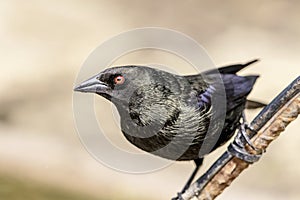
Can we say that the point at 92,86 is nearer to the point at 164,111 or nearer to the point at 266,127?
the point at 164,111

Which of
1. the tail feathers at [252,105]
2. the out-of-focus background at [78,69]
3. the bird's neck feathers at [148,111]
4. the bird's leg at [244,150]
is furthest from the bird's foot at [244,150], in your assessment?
the out-of-focus background at [78,69]

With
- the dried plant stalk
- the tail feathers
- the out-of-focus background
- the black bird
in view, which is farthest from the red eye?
the out-of-focus background

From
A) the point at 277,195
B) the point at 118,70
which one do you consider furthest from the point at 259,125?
the point at 277,195

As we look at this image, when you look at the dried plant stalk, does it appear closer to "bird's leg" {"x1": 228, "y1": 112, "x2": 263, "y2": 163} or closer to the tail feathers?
"bird's leg" {"x1": 228, "y1": 112, "x2": 263, "y2": 163}

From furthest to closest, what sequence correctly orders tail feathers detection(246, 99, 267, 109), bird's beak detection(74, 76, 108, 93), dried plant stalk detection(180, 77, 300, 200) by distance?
tail feathers detection(246, 99, 267, 109), bird's beak detection(74, 76, 108, 93), dried plant stalk detection(180, 77, 300, 200)

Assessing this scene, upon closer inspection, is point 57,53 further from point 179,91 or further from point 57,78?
point 179,91

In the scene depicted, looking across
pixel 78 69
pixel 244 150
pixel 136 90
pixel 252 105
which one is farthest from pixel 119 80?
pixel 78 69

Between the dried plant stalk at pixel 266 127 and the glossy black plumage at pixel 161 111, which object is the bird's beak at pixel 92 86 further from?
the dried plant stalk at pixel 266 127
